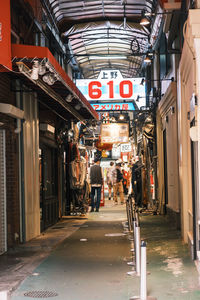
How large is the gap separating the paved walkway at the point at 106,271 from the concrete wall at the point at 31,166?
935mm

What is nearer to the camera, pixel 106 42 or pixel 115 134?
pixel 106 42

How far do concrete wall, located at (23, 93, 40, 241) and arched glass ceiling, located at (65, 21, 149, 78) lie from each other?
16.1ft

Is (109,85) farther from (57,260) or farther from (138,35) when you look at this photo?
(57,260)

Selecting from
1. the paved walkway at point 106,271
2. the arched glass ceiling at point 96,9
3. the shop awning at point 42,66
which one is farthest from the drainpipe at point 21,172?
the arched glass ceiling at point 96,9

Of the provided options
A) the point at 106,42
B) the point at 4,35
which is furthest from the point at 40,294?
the point at 106,42

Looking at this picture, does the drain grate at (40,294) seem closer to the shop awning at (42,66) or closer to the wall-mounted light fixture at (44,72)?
the shop awning at (42,66)

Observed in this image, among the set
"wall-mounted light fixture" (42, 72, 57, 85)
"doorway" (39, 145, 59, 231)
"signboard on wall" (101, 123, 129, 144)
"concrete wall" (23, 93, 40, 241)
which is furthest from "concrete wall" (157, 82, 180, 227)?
"signboard on wall" (101, 123, 129, 144)

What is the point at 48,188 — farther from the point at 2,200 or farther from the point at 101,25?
the point at 101,25

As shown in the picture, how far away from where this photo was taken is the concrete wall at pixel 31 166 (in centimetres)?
1267

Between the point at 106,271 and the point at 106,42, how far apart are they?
1392 centimetres

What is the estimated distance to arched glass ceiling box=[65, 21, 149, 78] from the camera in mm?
18688

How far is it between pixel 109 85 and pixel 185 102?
9.20 meters

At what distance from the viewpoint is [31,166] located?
13.2m

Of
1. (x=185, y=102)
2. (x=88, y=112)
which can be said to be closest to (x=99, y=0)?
(x=88, y=112)
